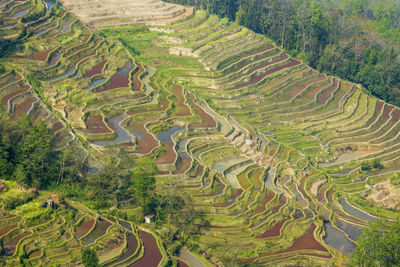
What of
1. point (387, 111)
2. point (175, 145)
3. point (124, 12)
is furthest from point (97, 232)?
point (124, 12)

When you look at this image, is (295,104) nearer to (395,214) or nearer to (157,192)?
(395,214)

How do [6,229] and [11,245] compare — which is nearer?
[11,245]

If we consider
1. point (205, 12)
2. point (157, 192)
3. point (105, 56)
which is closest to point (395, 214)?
point (157, 192)

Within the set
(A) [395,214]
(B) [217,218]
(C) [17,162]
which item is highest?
(C) [17,162]

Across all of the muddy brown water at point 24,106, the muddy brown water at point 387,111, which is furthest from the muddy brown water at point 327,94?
the muddy brown water at point 24,106

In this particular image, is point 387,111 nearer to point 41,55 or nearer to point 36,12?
point 41,55

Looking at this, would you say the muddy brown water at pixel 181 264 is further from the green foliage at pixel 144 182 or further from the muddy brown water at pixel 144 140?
the muddy brown water at pixel 144 140
